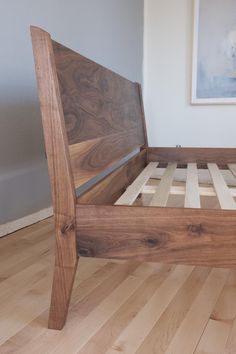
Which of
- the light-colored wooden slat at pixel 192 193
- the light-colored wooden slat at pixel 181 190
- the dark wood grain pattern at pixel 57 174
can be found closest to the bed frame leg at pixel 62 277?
the dark wood grain pattern at pixel 57 174

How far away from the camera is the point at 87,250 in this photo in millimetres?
805

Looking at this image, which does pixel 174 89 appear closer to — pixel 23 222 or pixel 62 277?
pixel 23 222

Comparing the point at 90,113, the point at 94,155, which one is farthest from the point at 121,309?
the point at 90,113

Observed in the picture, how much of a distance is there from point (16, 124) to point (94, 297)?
863 mm

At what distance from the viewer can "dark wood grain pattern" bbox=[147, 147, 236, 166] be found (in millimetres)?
1733

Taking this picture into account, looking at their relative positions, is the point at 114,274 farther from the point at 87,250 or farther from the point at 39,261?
the point at 87,250

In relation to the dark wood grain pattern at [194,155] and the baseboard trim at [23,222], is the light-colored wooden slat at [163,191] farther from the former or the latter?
the baseboard trim at [23,222]

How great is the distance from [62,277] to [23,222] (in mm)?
855

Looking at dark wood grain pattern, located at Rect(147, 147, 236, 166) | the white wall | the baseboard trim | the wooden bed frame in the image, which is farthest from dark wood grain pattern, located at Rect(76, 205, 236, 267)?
A: the white wall

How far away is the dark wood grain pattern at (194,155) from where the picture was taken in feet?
5.69

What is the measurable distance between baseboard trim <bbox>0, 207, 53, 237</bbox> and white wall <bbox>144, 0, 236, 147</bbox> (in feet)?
4.55

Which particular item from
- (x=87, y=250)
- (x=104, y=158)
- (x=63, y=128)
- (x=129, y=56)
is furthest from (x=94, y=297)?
(x=129, y=56)

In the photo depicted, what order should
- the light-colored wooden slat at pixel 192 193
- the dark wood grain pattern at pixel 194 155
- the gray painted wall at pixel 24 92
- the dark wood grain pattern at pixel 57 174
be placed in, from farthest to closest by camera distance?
the dark wood grain pattern at pixel 194 155 → the gray painted wall at pixel 24 92 → the light-colored wooden slat at pixel 192 193 → the dark wood grain pattern at pixel 57 174

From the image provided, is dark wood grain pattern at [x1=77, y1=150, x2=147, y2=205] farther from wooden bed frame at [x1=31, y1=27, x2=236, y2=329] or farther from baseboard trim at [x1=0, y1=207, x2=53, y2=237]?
baseboard trim at [x1=0, y1=207, x2=53, y2=237]
